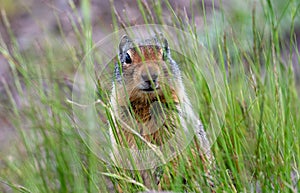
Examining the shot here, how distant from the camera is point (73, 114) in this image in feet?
7.86

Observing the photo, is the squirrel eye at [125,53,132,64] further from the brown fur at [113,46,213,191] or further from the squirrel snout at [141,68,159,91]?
the squirrel snout at [141,68,159,91]

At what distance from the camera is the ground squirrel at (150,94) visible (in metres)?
2.09

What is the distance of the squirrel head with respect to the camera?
2.06 meters

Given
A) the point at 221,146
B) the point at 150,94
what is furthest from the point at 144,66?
the point at 221,146

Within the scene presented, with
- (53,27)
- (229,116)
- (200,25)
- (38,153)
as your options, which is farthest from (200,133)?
(53,27)

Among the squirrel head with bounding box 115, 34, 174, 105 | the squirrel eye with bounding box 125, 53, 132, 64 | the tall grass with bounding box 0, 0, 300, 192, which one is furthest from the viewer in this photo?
the squirrel eye with bounding box 125, 53, 132, 64

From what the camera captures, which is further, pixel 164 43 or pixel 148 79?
pixel 164 43

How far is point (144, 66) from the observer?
2.05m

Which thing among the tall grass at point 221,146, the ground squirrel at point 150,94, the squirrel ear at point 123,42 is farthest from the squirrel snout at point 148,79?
the squirrel ear at point 123,42

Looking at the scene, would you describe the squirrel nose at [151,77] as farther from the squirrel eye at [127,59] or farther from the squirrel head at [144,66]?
the squirrel eye at [127,59]

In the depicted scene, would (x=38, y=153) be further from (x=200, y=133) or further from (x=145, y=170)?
(x=200, y=133)

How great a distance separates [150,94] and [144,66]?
0.59 ft

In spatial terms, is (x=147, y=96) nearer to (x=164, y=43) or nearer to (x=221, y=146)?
(x=164, y=43)

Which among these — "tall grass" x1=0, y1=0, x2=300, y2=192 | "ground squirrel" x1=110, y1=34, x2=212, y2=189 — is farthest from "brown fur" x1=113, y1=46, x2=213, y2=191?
"tall grass" x1=0, y1=0, x2=300, y2=192
